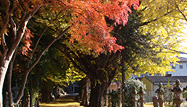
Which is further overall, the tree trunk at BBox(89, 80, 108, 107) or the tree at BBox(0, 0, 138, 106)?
the tree trunk at BBox(89, 80, 108, 107)

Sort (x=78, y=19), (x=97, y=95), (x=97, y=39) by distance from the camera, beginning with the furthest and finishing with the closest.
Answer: (x=97, y=95), (x=97, y=39), (x=78, y=19)

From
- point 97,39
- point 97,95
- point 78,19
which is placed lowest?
point 97,95

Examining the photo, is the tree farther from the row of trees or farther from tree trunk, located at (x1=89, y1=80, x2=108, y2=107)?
tree trunk, located at (x1=89, y1=80, x2=108, y2=107)

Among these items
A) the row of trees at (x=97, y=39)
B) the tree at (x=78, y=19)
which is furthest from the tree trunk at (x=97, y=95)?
the tree at (x=78, y=19)

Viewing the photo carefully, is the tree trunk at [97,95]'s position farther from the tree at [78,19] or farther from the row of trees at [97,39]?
the tree at [78,19]

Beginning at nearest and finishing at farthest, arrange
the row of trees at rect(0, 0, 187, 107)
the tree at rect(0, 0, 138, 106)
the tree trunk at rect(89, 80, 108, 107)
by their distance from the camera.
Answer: the tree at rect(0, 0, 138, 106)
the row of trees at rect(0, 0, 187, 107)
the tree trunk at rect(89, 80, 108, 107)

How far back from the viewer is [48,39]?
12359mm

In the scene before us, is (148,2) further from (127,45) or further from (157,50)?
(157,50)

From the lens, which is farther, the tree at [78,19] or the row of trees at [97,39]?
the row of trees at [97,39]

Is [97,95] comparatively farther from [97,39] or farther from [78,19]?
[78,19]

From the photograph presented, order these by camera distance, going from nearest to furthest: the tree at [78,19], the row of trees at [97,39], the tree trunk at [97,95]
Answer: the tree at [78,19] < the row of trees at [97,39] < the tree trunk at [97,95]

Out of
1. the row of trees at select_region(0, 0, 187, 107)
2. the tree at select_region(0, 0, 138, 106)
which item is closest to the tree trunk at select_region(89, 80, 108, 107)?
the row of trees at select_region(0, 0, 187, 107)

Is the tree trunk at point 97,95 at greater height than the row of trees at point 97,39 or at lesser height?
lesser

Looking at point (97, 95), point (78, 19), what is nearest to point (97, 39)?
point (78, 19)
